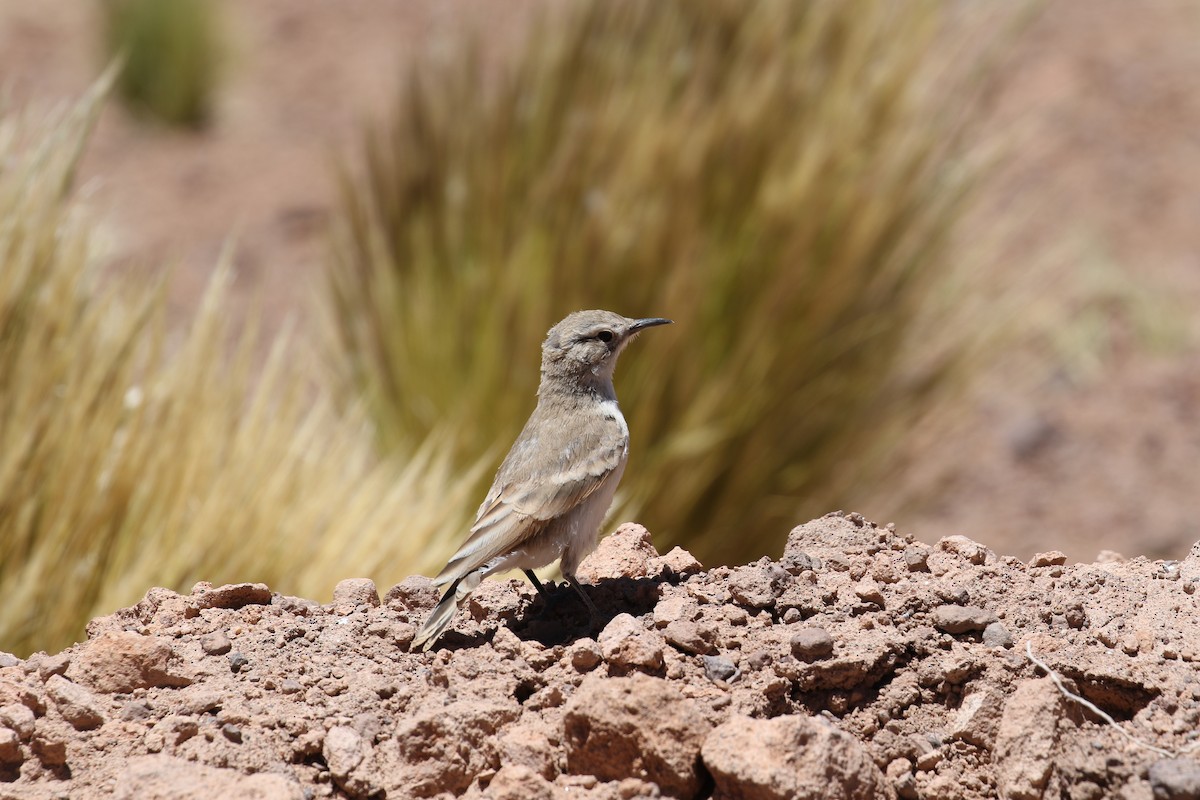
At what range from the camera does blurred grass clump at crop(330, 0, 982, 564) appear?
4.80m

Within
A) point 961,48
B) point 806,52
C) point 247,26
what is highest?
point 247,26

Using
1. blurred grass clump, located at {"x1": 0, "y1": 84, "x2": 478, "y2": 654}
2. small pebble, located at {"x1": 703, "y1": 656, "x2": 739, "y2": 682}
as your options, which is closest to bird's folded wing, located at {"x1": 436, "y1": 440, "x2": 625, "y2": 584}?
small pebble, located at {"x1": 703, "y1": 656, "x2": 739, "y2": 682}

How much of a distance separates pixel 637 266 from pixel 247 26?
345 inches

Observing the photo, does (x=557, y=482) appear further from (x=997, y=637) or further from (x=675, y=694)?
(x=997, y=637)

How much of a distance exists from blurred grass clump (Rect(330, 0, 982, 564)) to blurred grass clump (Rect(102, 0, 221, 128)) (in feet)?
19.9

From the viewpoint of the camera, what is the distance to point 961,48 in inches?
210

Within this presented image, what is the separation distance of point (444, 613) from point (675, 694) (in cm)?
53

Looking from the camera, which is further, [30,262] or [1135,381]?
[1135,381]

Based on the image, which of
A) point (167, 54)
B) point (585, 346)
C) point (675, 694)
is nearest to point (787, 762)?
point (675, 694)

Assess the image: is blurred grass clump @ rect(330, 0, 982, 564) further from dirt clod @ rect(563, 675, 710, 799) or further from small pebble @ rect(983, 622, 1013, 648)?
dirt clod @ rect(563, 675, 710, 799)

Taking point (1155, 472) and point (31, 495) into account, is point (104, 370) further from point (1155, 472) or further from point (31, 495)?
point (1155, 472)

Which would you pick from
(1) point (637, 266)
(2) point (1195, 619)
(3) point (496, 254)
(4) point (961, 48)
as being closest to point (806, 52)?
(4) point (961, 48)

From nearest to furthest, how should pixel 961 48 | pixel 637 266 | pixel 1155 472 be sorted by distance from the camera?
pixel 637 266 → pixel 961 48 → pixel 1155 472

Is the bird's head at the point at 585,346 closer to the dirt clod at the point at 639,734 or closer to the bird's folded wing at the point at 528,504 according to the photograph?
the bird's folded wing at the point at 528,504
